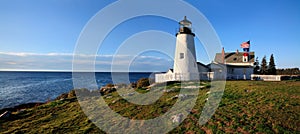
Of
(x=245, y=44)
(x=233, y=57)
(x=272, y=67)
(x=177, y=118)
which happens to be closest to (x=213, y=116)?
(x=177, y=118)

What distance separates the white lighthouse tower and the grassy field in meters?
10.1

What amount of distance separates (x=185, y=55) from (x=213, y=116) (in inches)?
614

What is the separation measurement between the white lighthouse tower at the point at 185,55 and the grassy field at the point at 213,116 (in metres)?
10.1

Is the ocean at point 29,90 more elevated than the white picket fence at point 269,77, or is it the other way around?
the white picket fence at point 269,77

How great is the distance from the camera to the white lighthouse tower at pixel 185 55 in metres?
24.9

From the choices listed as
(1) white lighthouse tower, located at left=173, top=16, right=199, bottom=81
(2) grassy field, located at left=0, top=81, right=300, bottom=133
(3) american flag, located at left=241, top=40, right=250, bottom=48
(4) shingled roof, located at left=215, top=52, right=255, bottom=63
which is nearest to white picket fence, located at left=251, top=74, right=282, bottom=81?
(4) shingled roof, located at left=215, top=52, right=255, bottom=63

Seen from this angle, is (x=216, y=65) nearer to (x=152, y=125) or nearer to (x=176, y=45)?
(x=176, y=45)

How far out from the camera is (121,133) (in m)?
9.32

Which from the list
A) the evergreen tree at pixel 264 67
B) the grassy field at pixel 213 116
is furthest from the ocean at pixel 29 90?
the evergreen tree at pixel 264 67

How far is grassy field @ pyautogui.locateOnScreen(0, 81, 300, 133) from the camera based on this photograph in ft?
29.5

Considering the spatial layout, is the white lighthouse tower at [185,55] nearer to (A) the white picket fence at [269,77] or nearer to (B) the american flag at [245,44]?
(A) the white picket fence at [269,77]

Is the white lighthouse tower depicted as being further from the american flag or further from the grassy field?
the american flag

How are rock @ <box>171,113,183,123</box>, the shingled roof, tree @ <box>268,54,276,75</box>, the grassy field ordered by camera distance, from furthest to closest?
tree @ <box>268,54,276,75</box>
the shingled roof
rock @ <box>171,113,183,123</box>
the grassy field

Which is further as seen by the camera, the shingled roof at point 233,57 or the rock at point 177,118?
the shingled roof at point 233,57
